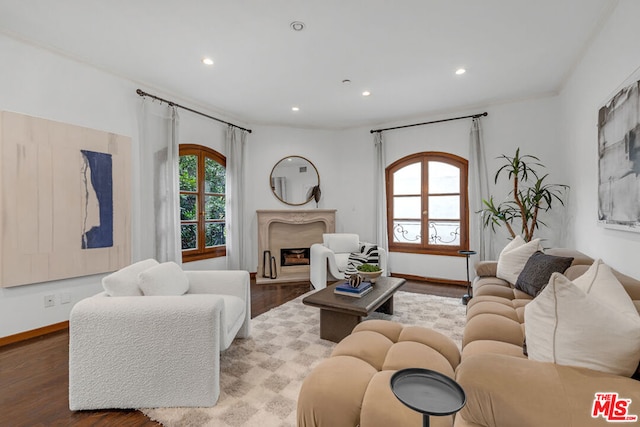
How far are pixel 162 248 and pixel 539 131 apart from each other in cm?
546

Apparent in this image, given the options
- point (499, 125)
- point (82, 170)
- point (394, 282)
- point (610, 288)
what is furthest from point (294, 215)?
point (610, 288)

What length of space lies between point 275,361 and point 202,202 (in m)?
3.07

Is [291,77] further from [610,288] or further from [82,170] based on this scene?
[610,288]

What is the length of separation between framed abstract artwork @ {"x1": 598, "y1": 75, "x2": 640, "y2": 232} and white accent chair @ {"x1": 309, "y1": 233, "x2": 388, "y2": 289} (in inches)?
99.9

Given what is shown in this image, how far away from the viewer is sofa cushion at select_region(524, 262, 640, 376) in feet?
3.32

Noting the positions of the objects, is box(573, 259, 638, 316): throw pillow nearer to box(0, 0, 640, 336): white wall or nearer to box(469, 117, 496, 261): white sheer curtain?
box(0, 0, 640, 336): white wall

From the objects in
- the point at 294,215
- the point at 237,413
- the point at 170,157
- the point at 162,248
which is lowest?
the point at 237,413

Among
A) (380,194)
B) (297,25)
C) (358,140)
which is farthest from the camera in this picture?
(358,140)

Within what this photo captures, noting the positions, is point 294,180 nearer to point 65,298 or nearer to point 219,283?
point 219,283

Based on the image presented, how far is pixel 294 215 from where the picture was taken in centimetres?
534

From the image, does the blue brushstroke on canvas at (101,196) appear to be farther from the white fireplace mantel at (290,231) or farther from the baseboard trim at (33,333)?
the white fireplace mantel at (290,231)

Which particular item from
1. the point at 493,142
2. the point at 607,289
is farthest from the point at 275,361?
the point at 493,142

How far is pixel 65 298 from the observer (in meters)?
3.02

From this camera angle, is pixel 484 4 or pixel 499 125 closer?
pixel 484 4
